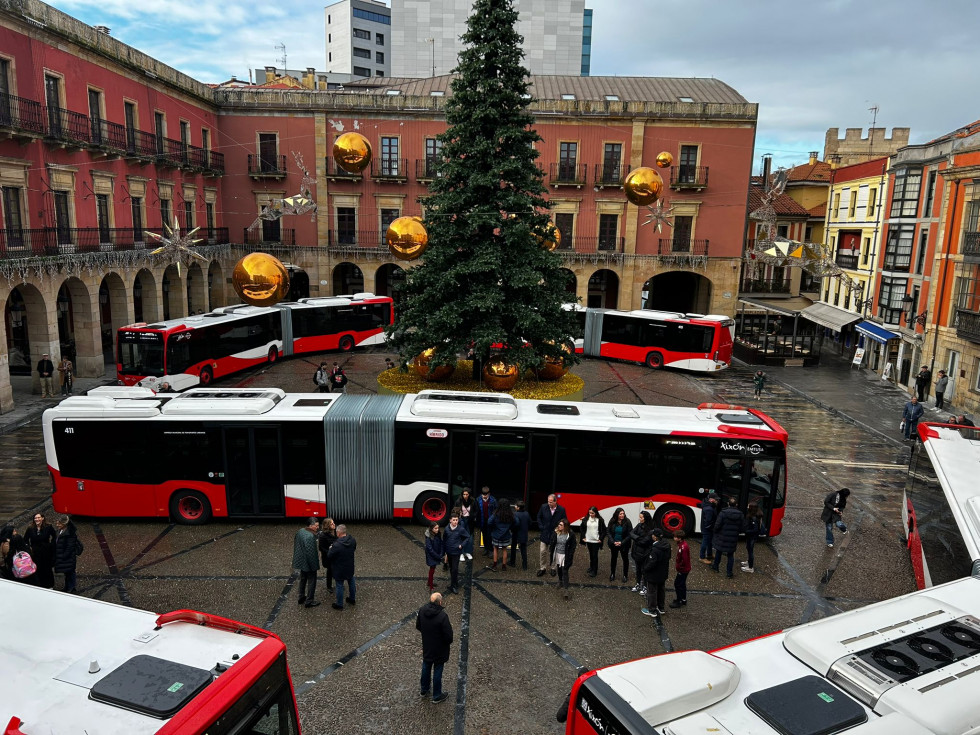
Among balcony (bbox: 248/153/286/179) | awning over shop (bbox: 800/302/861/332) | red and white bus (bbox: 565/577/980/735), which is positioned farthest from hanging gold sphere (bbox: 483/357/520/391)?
balcony (bbox: 248/153/286/179)

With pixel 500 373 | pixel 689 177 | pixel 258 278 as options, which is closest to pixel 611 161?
pixel 689 177

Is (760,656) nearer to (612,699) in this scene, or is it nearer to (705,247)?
(612,699)

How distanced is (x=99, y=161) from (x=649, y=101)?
90.9 ft

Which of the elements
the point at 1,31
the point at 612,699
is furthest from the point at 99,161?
the point at 612,699

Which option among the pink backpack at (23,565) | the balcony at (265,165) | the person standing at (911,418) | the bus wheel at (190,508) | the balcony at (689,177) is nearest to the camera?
the pink backpack at (23,565)

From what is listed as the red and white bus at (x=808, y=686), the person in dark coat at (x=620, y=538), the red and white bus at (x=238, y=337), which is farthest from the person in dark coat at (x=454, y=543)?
the red and white bus at (x=238, y=337)

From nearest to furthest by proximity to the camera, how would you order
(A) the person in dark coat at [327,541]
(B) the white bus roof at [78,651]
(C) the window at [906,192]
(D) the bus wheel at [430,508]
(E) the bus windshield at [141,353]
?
(B) the white bus roof at [78,651] → (A) the person in dark coat at [327,541] → (D) the bus wheel at [430,508] → (E) the bus windshield at [141,353] → (C) the window at [906,192]

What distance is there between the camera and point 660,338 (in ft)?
100

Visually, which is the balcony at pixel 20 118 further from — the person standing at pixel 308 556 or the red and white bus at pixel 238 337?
the person standing at pixel 308 556

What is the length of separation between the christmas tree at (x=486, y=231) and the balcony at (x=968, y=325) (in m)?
15.3

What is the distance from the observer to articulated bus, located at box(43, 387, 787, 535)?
13031 mm

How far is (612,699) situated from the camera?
501 centimetres

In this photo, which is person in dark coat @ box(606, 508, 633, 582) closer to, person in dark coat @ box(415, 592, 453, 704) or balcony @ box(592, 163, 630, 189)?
person in dark coat @ box(415, 592, 453, 704)

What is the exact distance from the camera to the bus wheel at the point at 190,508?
13375 mm
